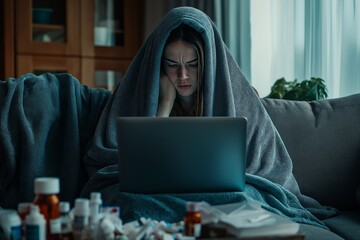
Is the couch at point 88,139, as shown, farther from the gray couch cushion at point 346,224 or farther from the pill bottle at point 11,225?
the pill bottle at point 11,225

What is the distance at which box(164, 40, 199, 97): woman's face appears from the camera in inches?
74.7

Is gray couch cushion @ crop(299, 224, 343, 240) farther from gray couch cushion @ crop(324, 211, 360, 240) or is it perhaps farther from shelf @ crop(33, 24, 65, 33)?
shelf @ crop(33, 24, 65, 33)

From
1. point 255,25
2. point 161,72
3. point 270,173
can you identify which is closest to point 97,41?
point 255,25

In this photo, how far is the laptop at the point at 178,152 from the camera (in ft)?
4.27

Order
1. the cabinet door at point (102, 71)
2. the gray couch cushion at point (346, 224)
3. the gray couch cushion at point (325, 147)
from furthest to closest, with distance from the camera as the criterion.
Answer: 1. the cabinet door at point (102, 71)
2. the gray couch cushion at point (325, 147)
3. the gray couch cushion at point (346, 224)

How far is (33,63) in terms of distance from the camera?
12.6 ft

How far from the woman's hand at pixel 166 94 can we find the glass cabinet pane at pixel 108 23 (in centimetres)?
217

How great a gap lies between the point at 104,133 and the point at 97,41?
7.38ft

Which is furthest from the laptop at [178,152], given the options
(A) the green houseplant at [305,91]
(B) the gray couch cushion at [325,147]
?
(A) the green houseplant at [305,91]

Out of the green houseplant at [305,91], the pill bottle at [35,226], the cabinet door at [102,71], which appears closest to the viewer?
the pill bottle at [35,226]

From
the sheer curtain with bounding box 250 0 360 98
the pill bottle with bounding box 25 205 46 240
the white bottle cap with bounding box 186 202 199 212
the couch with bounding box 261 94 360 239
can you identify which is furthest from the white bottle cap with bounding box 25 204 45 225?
the sheer curtain with bounding box 250 0 360 98

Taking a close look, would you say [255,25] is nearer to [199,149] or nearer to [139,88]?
[139,88]

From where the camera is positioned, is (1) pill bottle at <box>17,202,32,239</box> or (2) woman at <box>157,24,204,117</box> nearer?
(1) pill bottle at <box>17,202,32,239</box>

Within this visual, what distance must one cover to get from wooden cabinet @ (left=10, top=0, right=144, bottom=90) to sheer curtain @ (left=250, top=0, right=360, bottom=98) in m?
1.18
